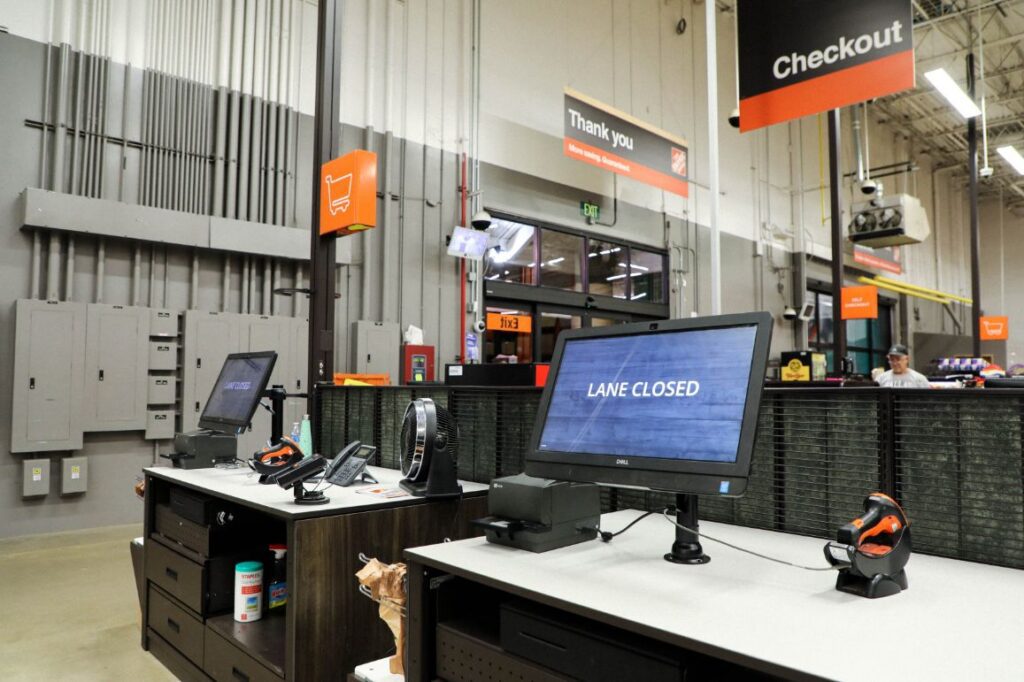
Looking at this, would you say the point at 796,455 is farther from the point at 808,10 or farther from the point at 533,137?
the point at 533,137

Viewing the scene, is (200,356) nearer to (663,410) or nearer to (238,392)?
(238,392)

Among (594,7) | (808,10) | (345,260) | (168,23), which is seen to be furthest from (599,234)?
(808,10)

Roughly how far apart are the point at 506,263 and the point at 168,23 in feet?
13.4

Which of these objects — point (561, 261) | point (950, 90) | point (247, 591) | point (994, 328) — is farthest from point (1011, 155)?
point (247, 591)

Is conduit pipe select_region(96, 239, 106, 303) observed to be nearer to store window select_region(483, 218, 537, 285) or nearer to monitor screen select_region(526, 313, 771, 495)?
store window select_region(483, 218, 537, 285)

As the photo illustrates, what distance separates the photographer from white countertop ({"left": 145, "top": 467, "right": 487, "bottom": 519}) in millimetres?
1947

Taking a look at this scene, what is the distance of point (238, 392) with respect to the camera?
291 centimetres

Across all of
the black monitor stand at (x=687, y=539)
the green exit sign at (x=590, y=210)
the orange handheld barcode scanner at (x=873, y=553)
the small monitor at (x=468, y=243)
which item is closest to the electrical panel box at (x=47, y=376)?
the small monitor at (x=468, y=243)

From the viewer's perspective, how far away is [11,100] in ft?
16.4

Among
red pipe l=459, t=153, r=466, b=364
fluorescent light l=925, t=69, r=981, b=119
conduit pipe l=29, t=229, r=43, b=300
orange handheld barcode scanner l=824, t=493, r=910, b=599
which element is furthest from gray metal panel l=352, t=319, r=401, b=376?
orange handheld barcode scanner l=824, t=493, r=910, b=599

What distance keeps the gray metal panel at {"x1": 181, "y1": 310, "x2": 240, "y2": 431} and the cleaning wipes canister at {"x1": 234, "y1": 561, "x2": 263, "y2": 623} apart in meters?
3.71

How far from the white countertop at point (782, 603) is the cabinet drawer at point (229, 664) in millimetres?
971

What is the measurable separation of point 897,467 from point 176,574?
2520 millimetres

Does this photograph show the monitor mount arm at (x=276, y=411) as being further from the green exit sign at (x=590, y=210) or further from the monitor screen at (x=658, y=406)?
the green exit sign at (x=590, y=210)
